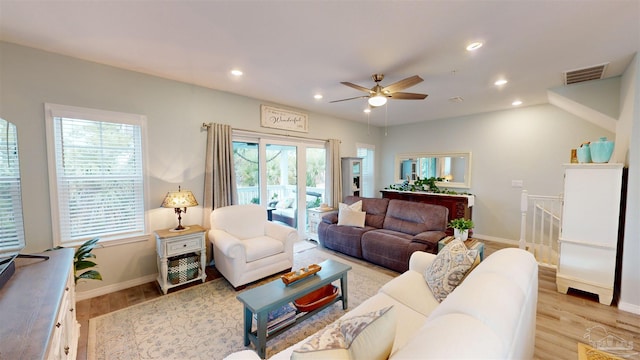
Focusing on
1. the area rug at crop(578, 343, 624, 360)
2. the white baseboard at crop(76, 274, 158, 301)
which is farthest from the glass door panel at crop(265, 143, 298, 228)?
the area rug at crop(578, 343, 624, 360)

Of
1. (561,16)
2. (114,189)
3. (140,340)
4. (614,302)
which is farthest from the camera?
(114,189)

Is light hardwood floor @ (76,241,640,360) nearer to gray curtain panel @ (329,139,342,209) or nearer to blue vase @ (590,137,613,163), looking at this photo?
blue vase @ (590,137,613,163)

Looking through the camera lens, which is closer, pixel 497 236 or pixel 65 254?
pixel 65 254

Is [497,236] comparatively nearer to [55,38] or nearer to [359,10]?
[359,10]

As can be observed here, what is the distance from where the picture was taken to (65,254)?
6.40ft

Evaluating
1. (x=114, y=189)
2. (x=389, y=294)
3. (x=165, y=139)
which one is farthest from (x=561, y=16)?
(x=114, y=189)

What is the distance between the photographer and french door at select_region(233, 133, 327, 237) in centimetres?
413

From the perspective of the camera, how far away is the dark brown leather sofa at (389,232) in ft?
11.0

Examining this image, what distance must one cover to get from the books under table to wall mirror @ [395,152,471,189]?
4.95 metres

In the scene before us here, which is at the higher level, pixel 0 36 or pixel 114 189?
pixel 0 36

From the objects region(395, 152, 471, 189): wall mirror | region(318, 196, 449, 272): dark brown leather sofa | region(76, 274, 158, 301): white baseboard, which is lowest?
region(76, 274, 158, 301): white baseboard

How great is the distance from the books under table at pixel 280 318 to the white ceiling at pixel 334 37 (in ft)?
8.11

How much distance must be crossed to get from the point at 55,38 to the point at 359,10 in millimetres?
2809

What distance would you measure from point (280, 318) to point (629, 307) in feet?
11.9
